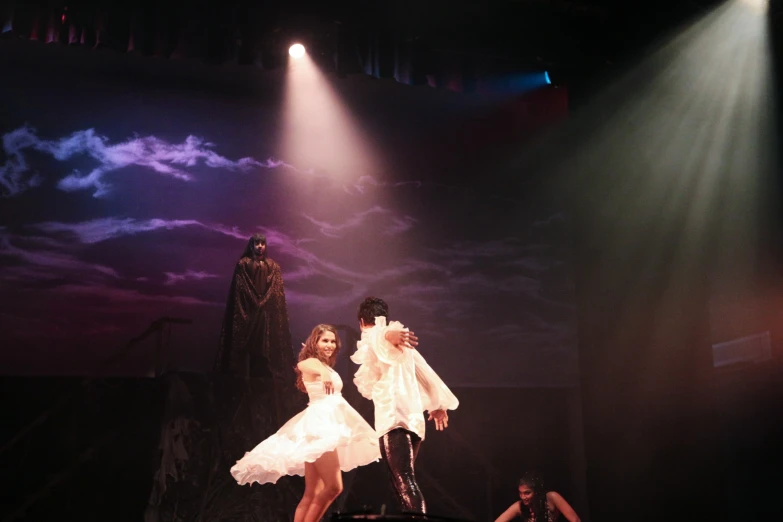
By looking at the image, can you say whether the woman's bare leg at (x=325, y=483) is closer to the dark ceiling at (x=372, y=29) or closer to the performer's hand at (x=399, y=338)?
the performer's hand at (x=399, y=338)

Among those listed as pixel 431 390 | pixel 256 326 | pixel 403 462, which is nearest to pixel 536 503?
pixel 431 390

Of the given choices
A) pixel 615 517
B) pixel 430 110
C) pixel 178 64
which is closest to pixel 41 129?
pixel 178 64

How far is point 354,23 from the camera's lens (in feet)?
23.2

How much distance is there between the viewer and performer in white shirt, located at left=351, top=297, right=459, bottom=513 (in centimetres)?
439

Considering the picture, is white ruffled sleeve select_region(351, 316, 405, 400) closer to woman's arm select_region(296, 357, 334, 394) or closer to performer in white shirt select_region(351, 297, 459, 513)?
performer in white shirt select_region(351, 297, 459, 513)

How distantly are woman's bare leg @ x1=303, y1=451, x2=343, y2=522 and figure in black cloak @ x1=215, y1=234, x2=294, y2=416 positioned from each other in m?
2.04

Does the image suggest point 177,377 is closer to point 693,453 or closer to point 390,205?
point 390,205

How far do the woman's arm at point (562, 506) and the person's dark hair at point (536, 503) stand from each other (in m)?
0.07

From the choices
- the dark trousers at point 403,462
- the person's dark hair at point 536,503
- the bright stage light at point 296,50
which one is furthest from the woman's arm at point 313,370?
the bright stage light at point 296,50

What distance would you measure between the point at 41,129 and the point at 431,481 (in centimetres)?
513

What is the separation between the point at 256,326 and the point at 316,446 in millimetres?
2491

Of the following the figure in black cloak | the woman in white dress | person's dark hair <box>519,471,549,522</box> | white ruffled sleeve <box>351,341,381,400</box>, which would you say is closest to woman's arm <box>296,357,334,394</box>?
the woman in white dress

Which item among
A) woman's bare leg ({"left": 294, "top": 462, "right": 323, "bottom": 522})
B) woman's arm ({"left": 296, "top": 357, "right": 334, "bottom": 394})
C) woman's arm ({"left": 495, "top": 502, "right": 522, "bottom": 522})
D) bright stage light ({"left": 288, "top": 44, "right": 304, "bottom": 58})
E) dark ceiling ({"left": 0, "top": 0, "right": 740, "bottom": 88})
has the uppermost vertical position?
bright stage light ({"left": 288, "top": 44, "right": 304, "bottom": 58})

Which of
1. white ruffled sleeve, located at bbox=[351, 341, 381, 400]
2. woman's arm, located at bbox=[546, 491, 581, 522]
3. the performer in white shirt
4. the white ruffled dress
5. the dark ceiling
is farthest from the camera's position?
the dark ceiling
